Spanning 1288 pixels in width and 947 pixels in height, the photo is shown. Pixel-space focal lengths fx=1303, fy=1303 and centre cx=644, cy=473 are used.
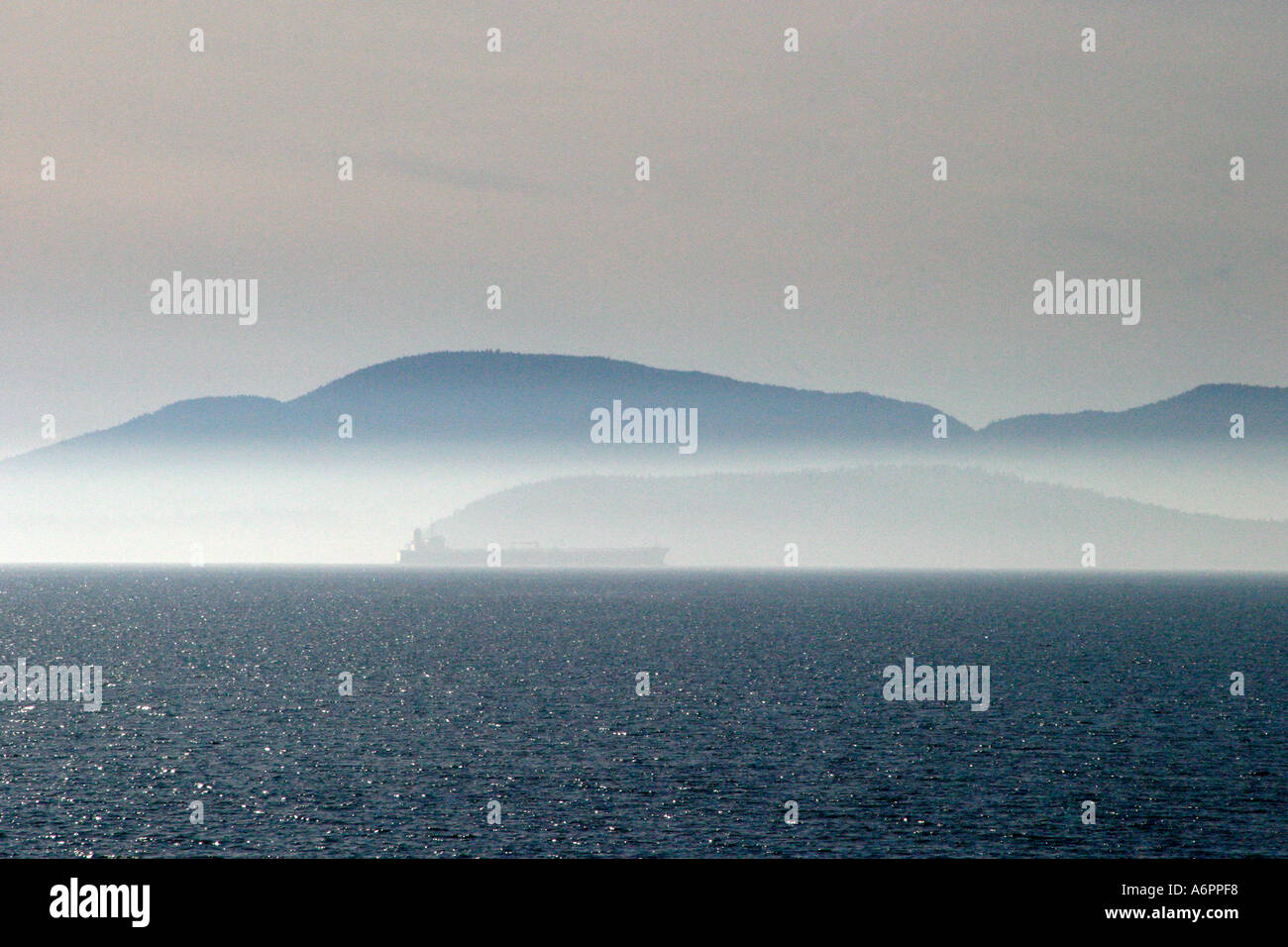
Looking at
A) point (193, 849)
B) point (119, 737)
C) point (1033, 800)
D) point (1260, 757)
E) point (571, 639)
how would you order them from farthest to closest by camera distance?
point (571, 639), point (119, 737), point (1260, 757), point (1033, 800), point (193, 849)

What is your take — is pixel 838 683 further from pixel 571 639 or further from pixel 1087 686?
pixel 571 639

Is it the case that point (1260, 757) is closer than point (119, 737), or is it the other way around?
point (1260, 757)

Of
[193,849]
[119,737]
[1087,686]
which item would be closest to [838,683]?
[1087,686]

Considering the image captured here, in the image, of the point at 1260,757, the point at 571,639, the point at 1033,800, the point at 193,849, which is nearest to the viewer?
the point at 193,849
